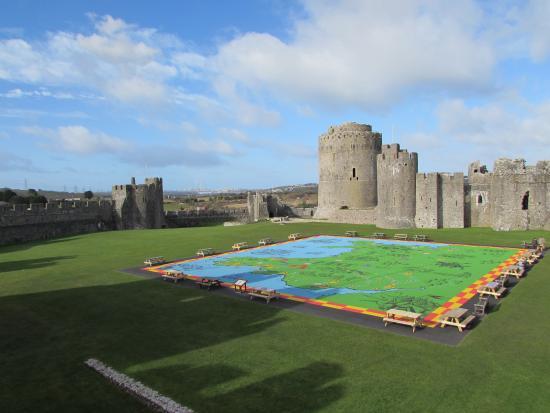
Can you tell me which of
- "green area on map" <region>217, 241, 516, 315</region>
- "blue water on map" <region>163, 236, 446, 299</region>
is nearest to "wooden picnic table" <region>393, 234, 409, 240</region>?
"blue water on map" <region>163, 236, 446, 299</region>

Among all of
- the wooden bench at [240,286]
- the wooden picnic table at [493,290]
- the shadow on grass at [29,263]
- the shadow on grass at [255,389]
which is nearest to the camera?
the shadow on grass at [255,389]

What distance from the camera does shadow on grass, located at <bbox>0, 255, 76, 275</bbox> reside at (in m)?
22.9

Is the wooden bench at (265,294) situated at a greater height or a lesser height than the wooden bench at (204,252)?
lesser

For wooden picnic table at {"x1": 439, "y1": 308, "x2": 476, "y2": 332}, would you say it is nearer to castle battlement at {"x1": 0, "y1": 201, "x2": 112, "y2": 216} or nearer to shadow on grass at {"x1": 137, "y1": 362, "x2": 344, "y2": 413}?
shadow on grass at {"x1": 137, "y1": 362, "x2": 344, "y2": 413}

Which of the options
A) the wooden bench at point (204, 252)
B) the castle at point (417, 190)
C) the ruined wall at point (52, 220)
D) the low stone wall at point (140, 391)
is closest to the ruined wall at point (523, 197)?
the castle at point (417, 190)

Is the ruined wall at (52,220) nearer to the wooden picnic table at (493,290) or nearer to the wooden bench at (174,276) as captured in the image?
the wooden bench at (174,276)

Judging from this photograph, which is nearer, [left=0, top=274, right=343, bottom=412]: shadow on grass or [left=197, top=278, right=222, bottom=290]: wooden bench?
[left=0, top=274, right=343, bottom=412]: shadow on grass

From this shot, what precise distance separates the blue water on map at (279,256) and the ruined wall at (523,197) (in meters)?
10.9

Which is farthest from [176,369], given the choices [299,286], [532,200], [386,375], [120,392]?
[532,200]

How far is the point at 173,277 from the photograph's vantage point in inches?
779

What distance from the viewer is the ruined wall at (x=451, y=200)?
39062 millimetres

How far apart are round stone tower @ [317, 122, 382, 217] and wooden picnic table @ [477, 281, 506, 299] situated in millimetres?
35441

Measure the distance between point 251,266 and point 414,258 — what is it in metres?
9.91

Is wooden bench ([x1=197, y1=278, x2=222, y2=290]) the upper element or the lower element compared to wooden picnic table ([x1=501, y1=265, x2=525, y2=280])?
lower
